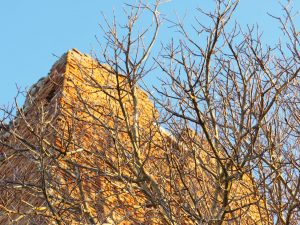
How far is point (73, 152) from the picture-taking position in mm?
5680

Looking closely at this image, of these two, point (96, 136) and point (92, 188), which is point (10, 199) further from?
point (96, 136)

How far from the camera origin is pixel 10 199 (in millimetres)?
6793

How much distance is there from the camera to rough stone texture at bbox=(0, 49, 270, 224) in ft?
18.4

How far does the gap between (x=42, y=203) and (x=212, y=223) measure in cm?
220

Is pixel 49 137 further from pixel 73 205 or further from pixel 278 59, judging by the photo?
pixel 278 59

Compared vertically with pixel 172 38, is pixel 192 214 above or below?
below

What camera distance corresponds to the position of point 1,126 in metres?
5.33

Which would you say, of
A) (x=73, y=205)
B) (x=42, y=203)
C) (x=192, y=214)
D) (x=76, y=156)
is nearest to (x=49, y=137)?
(x=76, y=156)

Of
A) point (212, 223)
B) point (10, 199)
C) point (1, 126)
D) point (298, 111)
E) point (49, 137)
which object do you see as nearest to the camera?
point (212, 223)

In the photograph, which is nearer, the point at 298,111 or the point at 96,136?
the point at 298,111

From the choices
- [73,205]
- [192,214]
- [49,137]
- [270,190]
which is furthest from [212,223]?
[49,137]

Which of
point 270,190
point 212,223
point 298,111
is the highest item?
point 298,111

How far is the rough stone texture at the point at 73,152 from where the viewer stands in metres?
5.60

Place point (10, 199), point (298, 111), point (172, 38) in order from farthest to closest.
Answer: point (10, 199) → point (172, 38) → point (298, 111)
